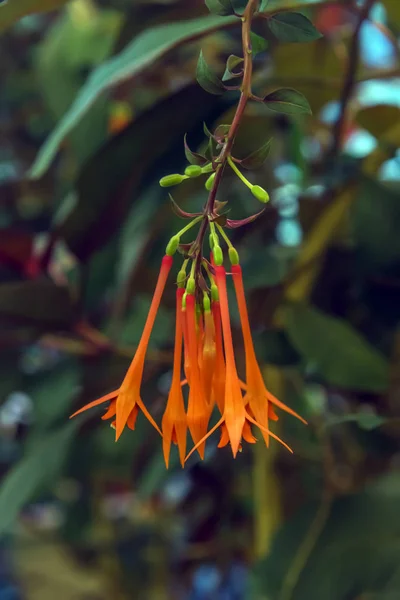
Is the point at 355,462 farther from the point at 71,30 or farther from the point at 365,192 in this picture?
the point at 71,30

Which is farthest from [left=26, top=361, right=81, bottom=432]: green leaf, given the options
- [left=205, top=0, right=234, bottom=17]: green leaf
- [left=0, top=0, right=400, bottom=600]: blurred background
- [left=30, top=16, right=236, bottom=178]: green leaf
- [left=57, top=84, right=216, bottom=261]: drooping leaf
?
[left=205, top=0, right=234, bottom=17]: green leaf

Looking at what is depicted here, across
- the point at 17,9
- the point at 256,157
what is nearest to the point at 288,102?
the point at 256,157

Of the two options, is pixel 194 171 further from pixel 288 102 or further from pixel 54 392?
pixel 54 392

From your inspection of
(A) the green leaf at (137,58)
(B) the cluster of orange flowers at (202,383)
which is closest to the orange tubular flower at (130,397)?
(B) the cluster of orange flowers at (202,383)

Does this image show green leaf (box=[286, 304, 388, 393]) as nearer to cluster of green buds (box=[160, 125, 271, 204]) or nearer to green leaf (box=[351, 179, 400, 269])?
green leaf (box=[351, 179, 400, 269])

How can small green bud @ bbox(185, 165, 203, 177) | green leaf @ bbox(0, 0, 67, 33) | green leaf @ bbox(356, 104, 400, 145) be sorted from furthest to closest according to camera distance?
green leaf @ bbox(356, 104, 400, 145), green leaf @ bbox(0, 0, 67, 33), small green bud @ bbox(185, 165, 203, 177)
